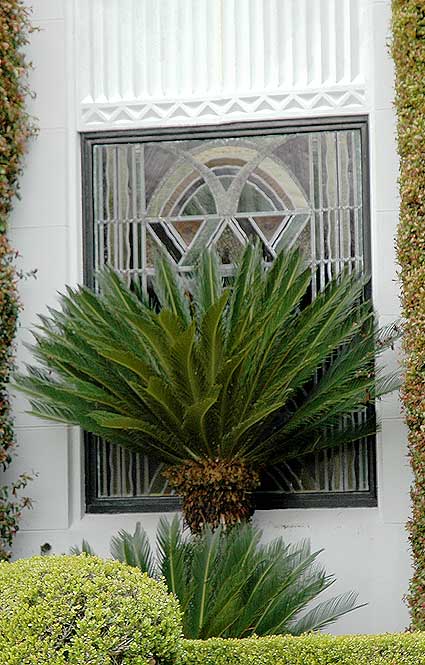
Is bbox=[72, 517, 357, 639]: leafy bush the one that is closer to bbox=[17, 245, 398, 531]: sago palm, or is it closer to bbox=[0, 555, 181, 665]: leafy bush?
bbox=[17, 245, 398, 531]: sago palm

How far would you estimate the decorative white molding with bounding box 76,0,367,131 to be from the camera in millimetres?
8234

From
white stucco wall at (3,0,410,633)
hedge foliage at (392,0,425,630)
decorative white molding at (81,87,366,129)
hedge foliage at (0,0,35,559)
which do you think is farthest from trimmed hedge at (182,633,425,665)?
decorative white molding at (81,87,366,129)

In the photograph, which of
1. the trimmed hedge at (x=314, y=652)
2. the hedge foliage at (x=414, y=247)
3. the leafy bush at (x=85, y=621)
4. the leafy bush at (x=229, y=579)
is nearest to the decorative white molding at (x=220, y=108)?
the hedge foliage at (x=414, y=247)

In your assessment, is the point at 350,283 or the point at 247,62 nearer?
the point at 350,283

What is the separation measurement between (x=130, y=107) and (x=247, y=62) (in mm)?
809

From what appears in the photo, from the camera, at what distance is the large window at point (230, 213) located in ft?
26.7

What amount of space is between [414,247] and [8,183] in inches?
103

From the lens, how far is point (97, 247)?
27.6ft

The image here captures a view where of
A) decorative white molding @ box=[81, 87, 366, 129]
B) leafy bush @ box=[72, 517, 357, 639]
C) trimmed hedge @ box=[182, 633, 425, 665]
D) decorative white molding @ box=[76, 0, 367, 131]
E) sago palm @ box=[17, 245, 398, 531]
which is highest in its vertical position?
decorative white molding @ box=[76, 0, 367, 131]

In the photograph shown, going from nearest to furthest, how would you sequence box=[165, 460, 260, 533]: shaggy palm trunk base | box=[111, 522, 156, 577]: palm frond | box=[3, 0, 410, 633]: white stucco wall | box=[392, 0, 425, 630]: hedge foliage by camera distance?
box=[111, 522, 156, 577]: palm frond, box=[392, 0, 425, 630]: hedge foliage, box=[165, 460, 260, 533]: shaggy palm trunk base, box=[3, 0, 410, 633]: white stucco wall

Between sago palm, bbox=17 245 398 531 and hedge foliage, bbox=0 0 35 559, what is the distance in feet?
1.00

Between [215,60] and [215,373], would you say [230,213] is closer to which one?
[215,60]

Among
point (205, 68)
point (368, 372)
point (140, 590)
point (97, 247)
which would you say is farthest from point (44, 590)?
point (205, 68)

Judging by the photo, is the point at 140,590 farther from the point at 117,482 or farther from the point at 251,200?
the point at 251,200
